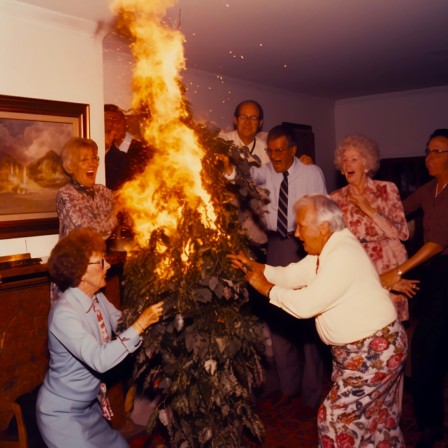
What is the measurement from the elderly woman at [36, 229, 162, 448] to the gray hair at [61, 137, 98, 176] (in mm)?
1263

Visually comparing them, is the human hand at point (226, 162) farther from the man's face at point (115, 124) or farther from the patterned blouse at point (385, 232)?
the man's face at point (115, 124)

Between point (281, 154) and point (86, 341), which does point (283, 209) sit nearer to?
point (281, 154)

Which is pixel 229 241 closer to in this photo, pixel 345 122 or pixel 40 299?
pixel 40 299

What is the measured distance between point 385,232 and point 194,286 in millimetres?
1854

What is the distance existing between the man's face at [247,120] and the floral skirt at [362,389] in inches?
102

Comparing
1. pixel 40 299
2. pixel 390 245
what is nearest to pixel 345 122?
pixel 390 245

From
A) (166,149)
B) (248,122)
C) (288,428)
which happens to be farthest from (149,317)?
(248,122)

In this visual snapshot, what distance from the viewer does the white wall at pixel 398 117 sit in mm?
10047

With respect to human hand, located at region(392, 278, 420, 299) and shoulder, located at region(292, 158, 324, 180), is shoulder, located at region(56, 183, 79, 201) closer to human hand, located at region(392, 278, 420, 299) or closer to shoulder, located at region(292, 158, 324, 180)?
shoulder, located at region(292, 158, 324, 180)

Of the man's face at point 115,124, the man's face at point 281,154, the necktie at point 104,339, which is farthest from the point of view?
the man's face at point 115,124

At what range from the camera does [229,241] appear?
2947 mm

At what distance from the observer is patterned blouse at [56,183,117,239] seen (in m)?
3.98

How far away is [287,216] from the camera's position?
4516 mm

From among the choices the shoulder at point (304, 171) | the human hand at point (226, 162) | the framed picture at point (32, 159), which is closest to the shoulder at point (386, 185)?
the shoulder at point (304, 171)
